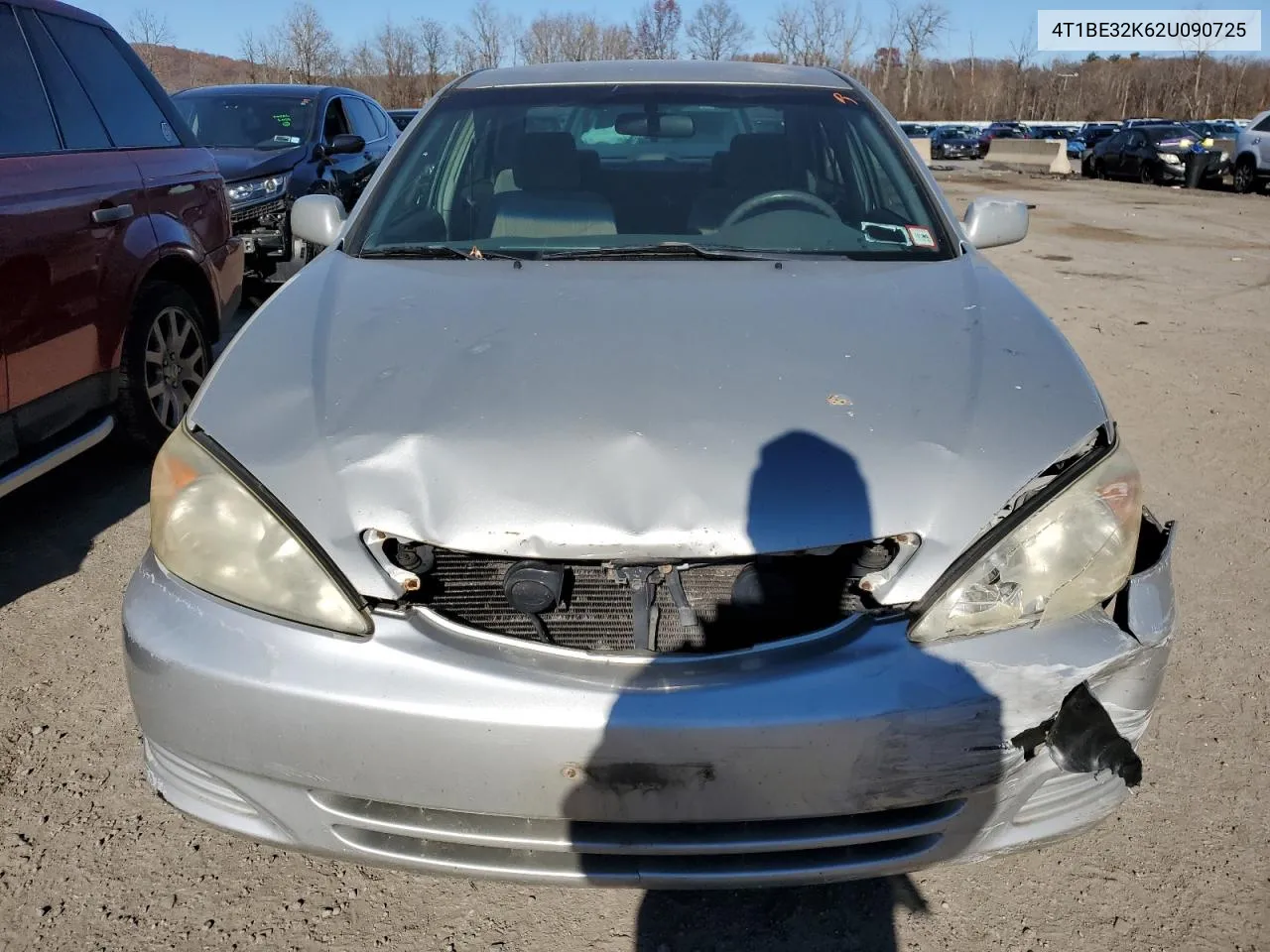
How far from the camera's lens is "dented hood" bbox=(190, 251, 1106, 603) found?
5.47 feet

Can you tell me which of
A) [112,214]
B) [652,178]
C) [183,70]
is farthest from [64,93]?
[183,70]

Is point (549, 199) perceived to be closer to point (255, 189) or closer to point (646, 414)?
point (646, 414)

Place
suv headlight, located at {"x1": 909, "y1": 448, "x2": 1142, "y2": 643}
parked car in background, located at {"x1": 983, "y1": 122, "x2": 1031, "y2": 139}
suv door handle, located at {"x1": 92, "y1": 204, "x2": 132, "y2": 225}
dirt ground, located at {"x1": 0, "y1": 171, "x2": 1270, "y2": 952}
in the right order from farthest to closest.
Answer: parked car in background, located at {"x1": 983, "y1": 122, "x2": 1031, "y2": 139} → suv door handle, located at {"x1": 92, "y1": 204, "x2": 132, "y2": 225} → dirt ground, located at {"x1": 0, "y1": 171, "x2": 1270, "y2": 952} → suv headlight, located at {"x1": 909, "y1": 448, "x2": 1142, "y2": 643}

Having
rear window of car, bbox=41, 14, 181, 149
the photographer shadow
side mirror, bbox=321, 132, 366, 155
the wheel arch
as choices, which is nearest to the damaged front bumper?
the photographer shadow

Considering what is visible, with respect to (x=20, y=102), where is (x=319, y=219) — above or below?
below

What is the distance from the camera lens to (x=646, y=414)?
6.06 feet

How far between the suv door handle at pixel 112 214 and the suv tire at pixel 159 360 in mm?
301

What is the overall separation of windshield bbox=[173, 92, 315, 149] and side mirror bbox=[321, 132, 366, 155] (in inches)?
8.2

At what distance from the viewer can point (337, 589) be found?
5.47ft

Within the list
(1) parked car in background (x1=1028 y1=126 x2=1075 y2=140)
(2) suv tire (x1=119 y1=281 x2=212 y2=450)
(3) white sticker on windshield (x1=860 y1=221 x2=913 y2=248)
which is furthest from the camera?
(1) parked car in background (x1=1028 y1=126 x2=1075 y2=140)

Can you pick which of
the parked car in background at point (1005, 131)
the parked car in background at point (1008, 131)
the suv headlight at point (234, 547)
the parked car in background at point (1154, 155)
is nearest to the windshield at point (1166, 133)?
the parked car in background at point (1154, 155)

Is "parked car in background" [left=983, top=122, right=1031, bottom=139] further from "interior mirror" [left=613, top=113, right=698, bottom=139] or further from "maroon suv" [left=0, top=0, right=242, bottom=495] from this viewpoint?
"interior mirror" [left=613, top=113, right=698, bottom=139]

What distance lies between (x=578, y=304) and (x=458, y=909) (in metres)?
1.32

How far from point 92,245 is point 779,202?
8.08 feet
